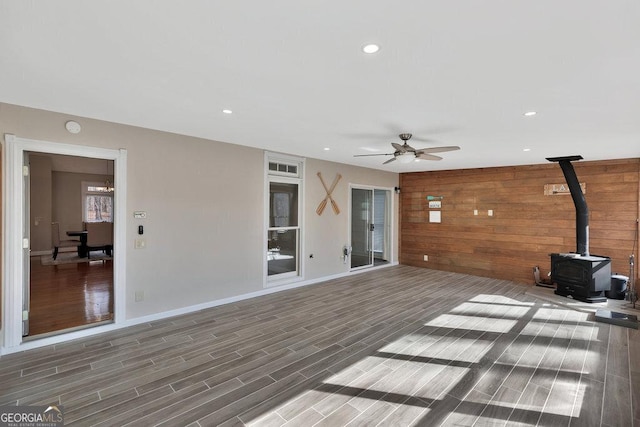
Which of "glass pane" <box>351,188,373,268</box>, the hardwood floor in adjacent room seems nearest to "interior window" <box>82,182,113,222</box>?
the hardwood floor in adjacent room

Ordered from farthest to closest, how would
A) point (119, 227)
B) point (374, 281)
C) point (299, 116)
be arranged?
point (374, 281) < point (119, 227) < point (299, 116)

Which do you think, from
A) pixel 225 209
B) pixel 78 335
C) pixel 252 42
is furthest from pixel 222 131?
pixel 78 335

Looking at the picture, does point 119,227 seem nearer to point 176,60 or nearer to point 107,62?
point 107,62

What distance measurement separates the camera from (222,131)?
4156 millimetres

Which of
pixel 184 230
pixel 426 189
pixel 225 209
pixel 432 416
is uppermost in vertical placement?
pixel 426 189

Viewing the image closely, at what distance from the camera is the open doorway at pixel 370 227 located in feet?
24.7

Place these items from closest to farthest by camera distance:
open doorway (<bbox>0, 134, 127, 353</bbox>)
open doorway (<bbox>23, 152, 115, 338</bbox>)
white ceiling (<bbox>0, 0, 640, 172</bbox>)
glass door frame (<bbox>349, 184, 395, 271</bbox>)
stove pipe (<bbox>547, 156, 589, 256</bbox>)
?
1. white ceiling (<bbox>0, 0, 640, 172</bbox>)
2. open doorway (<bbox>0, 134, 127, 353</bbox>)
3. open doorway (<bbox>23, 152, 115, 338</bbox>)
4. stove pipe (<bbox>547, 156, 589, 256</bbox>)
5. glass door frame (<bbox>349, 184, 395, 271</bbox>)

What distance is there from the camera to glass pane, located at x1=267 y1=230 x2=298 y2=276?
222 inches

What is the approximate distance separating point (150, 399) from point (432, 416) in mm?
2195

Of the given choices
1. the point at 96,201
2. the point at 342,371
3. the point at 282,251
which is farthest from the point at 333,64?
the point at 96,201

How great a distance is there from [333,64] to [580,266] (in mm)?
5632

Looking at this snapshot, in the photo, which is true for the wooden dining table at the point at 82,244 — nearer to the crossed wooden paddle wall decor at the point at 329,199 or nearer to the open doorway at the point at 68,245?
the open doorway at the point at 68,245

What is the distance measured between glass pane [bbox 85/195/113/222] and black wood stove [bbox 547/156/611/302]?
1243cm

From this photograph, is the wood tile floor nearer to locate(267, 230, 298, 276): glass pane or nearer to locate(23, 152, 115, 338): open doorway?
locate(23, 152, 115, 338): open doorway
